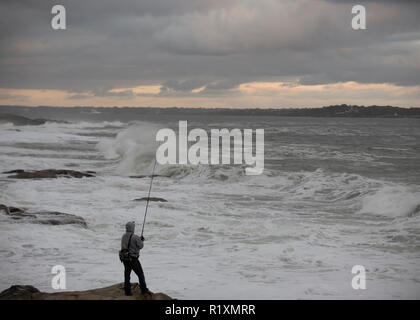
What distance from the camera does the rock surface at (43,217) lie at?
1220 cm

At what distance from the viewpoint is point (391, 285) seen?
8.61 m

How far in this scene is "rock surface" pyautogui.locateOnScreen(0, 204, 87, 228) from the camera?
1220 cm

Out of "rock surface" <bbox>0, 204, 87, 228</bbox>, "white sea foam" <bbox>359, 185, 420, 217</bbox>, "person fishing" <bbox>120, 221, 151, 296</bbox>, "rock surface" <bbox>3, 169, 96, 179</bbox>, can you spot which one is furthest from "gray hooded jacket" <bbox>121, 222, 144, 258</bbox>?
"rock surface" <bbox>3, 169, 96, 179</bbox>

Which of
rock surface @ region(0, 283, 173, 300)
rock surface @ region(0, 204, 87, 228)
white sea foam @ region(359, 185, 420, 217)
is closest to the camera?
rock surface @ region(0, 283, 173, 300)

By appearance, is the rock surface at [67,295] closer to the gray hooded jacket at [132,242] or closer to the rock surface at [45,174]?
the gray hooded jacket at [132,242]

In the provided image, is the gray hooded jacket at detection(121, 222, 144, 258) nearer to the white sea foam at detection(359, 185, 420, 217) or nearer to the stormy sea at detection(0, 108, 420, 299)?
the stormy sea at detection(0, 108, 420, 299)

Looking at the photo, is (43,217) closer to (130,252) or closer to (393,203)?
(130,252)

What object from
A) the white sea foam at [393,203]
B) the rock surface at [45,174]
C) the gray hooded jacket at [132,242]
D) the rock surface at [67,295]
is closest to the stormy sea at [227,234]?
the white sea foam at [393,203]

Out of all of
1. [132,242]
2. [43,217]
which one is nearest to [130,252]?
[132,242]

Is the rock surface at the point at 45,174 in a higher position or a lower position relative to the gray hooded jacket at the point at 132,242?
higher

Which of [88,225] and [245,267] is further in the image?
[88,225]
